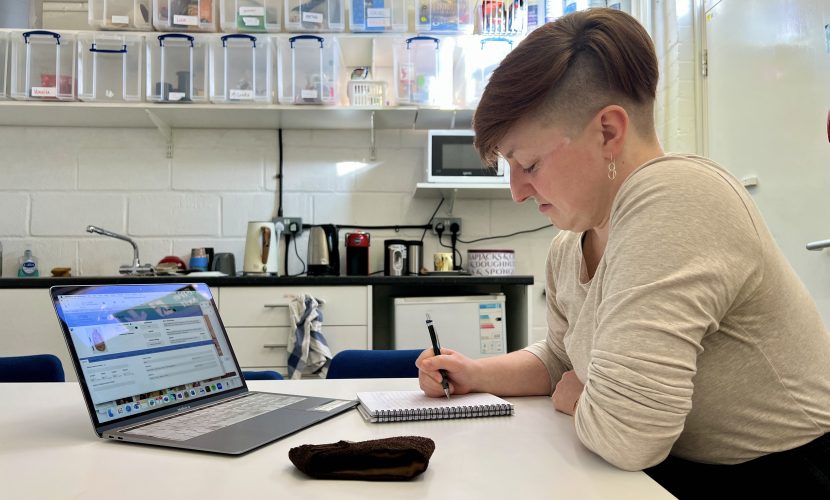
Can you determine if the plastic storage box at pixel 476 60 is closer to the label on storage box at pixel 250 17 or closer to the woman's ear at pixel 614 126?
the label on storage box at pixel 250 17

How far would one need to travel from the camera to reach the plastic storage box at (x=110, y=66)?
299 centimetres

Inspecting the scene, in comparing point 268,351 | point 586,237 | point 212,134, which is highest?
point 212,134

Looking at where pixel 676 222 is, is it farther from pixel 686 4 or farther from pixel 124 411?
pixel 686 4

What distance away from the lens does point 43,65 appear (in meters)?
3.00

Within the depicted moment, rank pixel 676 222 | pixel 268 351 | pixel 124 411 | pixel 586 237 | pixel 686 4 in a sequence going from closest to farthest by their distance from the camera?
pixel 676 222 → pixel 124 411 → pixel 586 237 → pixel 268 351 → pixel 686 4

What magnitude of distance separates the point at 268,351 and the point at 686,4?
240 cm

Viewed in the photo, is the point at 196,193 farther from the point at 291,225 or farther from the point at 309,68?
the point at 309,68

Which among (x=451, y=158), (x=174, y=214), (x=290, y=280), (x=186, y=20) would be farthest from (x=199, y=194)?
(x=451, y=158)

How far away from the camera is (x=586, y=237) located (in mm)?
1026

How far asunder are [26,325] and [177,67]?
4.37 ft

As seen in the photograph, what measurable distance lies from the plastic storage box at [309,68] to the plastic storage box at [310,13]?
0.09 metres

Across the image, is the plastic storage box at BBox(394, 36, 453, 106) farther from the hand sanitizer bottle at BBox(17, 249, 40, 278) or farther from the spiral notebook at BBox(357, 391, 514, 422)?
the spiral notebook at BBox(357, 391, 514, 422)

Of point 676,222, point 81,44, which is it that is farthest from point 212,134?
point 676,222

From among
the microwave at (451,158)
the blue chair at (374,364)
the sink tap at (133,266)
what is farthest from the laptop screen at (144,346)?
the sink tap at (133,266)
